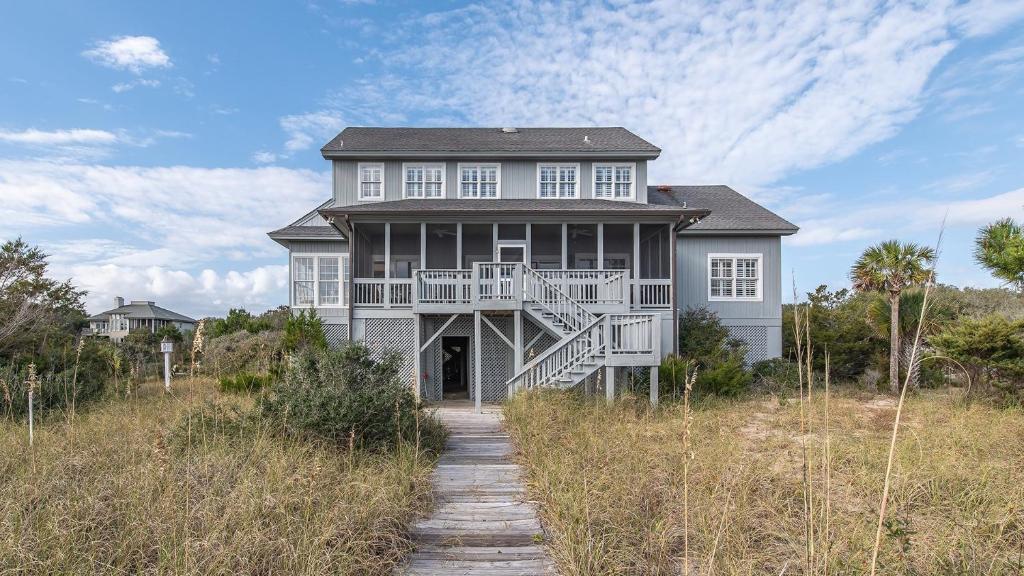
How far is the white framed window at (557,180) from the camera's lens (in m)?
17.1

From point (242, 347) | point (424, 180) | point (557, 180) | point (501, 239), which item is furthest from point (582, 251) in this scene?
point (242, 347)

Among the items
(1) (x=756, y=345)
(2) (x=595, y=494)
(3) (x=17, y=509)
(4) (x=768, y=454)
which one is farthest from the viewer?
(1) (x=756, y=345)

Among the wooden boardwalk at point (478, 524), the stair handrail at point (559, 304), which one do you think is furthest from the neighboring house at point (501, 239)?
the wooden boardwalk at point (478, 524)

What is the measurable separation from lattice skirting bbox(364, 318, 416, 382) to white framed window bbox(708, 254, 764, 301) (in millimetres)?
10256

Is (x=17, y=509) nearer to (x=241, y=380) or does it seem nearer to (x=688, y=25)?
(x=241, y=380)

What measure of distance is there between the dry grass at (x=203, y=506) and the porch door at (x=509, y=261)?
7.26m

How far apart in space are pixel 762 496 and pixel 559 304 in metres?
8.08

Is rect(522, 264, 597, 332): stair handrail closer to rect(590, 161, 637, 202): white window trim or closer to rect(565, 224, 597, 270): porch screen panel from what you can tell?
rect(565, 224, 597, 270): porch screen panel

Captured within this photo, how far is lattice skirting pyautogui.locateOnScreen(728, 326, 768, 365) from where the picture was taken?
54.9 feet

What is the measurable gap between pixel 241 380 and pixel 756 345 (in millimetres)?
16056

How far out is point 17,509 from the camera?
4.18 meters

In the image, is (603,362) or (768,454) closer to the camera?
(768,454)

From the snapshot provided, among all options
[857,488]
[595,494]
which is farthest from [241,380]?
[857,488]

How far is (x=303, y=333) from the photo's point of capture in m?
15.6
